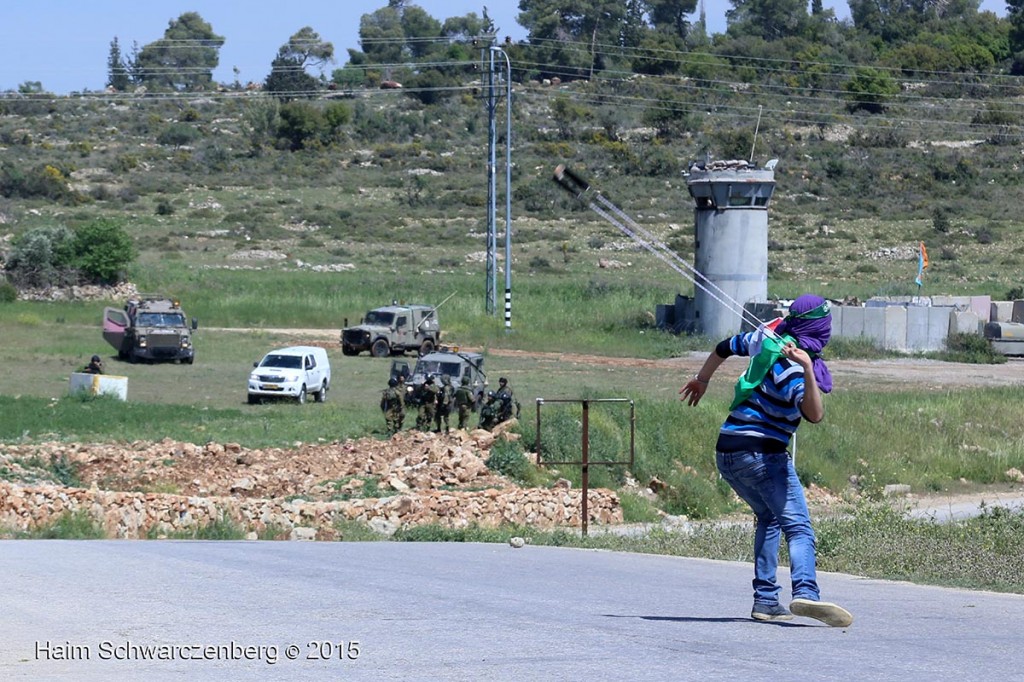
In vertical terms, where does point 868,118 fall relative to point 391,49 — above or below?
below

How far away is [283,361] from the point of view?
36656 mm

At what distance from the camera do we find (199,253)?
77062mm

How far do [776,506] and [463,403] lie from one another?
21.3 meters

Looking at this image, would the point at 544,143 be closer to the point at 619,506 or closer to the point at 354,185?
the point at 354,185

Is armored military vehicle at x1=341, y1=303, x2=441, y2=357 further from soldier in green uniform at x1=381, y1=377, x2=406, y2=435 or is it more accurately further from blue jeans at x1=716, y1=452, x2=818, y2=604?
blue jeans at x1=716, y1=452, x2=818, y2=604

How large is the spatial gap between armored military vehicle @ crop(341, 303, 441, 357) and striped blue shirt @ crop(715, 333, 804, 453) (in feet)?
128

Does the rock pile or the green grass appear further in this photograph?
the rock pile

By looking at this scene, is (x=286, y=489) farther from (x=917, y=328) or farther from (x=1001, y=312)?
(x=1001, y=312)

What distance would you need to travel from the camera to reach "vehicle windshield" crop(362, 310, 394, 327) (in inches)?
1923

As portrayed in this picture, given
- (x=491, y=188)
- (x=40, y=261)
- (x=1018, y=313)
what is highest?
(x=491, y=188)

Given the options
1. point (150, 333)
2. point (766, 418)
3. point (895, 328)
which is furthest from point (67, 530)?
point (895, 328)

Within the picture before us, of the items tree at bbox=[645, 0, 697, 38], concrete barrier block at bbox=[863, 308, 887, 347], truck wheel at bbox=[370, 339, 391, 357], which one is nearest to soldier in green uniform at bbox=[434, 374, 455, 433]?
truck wheel at bbox=[370, 339, 391, 357]

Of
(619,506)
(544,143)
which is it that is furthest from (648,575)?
(544,143)

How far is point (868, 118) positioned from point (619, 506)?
102828mm
